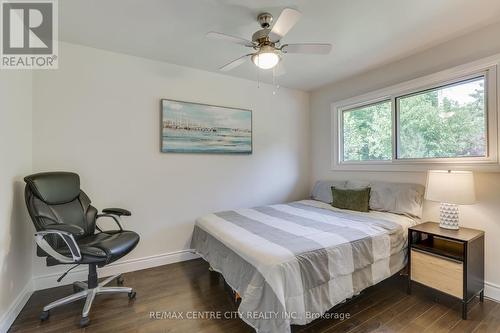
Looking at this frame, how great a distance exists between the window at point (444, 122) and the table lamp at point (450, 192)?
18.8 inches

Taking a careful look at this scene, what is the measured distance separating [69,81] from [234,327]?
2818 mm

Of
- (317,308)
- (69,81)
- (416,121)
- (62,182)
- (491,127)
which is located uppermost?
(69,81)

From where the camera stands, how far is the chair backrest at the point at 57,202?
6.36 feet

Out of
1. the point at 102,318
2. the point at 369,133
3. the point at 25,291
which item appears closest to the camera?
the point at 102,318

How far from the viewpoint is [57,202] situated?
2137 millimetres

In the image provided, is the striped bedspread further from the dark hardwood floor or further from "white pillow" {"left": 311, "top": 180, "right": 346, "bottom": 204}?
"white pillow" {"left": 311, "top": 180, "right": 346, "bottom": 204}

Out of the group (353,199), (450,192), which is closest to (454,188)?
(450,192)

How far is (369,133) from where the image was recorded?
3.41 meters

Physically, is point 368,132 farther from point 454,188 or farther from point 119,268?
point 119,268

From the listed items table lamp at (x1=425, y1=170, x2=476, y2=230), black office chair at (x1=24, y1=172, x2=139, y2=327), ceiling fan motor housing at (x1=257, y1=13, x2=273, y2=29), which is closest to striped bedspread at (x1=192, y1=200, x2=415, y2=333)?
table lamp at (x1=425, y1=170, x2=476, y2=230)

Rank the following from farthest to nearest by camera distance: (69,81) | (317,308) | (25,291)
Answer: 1. (69,81)
2. (25,291)
3. (317,308)

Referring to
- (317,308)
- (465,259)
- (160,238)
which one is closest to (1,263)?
(160,238)

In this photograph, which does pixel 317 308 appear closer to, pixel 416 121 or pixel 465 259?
pixel 465 259

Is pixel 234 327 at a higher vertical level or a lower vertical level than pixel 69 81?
lower
